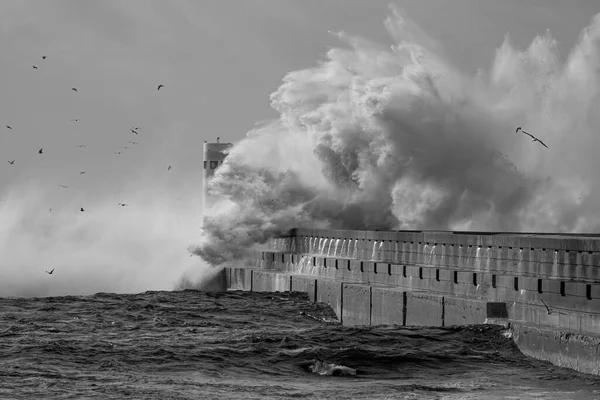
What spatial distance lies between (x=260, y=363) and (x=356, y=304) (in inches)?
353

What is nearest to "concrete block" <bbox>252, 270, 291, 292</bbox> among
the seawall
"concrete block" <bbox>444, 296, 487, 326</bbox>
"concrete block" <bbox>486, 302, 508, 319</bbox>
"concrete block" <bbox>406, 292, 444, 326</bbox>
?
the seawall

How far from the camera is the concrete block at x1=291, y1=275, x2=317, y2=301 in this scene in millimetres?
31609

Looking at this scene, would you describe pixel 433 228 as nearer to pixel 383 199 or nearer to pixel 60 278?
pixel 383 199

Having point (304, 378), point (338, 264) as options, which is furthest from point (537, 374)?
point (338, 264)

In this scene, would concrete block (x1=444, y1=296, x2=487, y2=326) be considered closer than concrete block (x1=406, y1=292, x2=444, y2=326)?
Yes

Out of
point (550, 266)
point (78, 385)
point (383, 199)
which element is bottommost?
point (78, 385)

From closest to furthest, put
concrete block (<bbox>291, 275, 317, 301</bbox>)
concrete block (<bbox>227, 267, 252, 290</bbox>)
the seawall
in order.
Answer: the seawall < concrete block (<bbox>291, 275, 317, 301</bbox>) < concrete block (<bbox>227, 267, 252, 290</bbox>)

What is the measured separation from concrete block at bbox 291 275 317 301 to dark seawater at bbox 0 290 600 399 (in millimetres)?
5517

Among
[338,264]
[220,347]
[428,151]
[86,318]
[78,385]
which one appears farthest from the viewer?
[428,151]

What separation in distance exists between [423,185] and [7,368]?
28.1m

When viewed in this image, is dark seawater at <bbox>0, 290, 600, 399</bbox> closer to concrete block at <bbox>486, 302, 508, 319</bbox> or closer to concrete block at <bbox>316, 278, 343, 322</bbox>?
concrete block at <bbox>486, 302, 508, 319</bbox>

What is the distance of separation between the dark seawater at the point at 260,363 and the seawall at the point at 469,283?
48 centimetres

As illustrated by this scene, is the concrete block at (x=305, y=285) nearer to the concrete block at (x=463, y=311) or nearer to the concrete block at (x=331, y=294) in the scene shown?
the concrete block at (x=331, y=294)

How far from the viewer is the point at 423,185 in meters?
44.4
